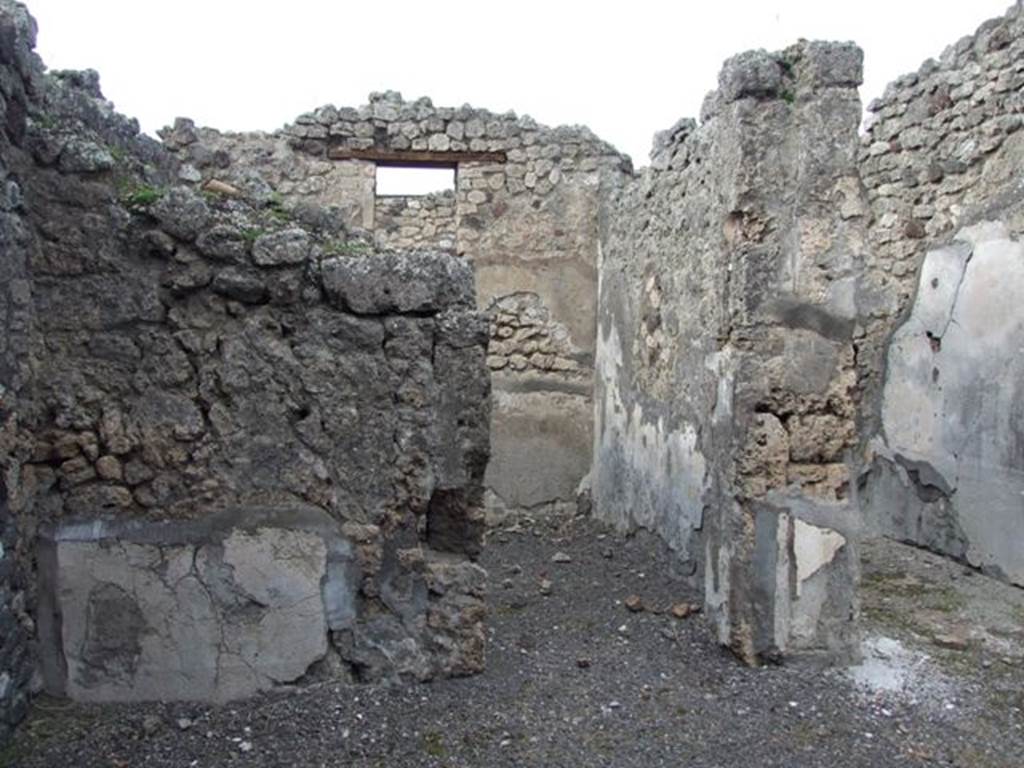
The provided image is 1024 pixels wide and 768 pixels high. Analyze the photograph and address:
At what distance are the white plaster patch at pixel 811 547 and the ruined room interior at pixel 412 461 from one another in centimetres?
1

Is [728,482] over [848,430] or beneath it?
beneath

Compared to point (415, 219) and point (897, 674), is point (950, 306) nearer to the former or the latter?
point (897, 674)

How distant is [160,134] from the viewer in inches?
254

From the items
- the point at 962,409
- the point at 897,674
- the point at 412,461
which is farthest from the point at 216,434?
the point at 962,409

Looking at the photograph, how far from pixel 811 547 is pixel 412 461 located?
1.69 meters

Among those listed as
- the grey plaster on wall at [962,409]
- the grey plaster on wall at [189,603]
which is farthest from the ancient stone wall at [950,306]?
the grey plaster on wall at [189,603]

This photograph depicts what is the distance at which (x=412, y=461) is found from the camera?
10.5 ft

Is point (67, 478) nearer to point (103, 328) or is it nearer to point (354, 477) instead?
point (103, 328)

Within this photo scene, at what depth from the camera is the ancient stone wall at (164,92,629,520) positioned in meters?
6.74

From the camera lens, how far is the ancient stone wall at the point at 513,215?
6738 millimetres

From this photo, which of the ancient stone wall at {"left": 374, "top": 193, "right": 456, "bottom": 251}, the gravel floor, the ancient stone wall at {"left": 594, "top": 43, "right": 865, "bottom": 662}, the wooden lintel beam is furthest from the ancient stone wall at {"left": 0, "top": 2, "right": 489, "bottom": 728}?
the ancient stone wall at {"left": 374, "top": 193, "right": 456, "bottom": 251}

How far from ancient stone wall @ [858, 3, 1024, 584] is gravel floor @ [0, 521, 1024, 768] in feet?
6.12

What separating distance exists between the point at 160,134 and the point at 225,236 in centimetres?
393

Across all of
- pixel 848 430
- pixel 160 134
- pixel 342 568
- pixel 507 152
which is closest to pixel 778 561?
pixel 848 430
